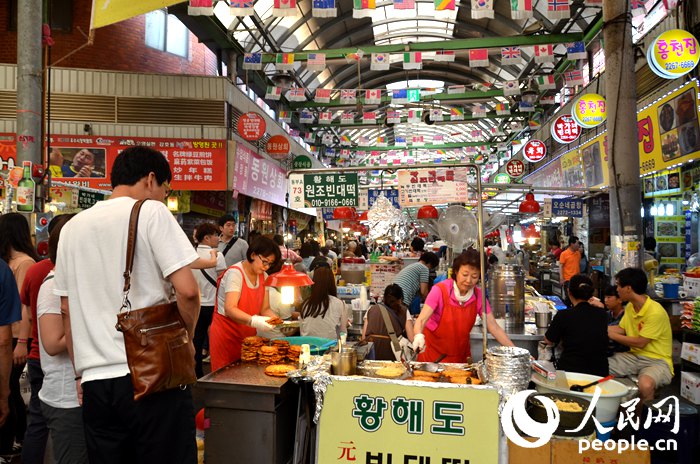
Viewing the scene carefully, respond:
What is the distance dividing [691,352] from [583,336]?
8.29 ft

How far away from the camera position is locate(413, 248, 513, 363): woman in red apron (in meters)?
4.63

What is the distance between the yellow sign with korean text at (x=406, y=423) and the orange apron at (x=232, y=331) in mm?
1582

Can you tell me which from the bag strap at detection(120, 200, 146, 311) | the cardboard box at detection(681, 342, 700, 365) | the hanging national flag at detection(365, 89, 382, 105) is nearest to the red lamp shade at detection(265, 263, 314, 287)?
the bag strap at detection(120, 200, 146, 311)

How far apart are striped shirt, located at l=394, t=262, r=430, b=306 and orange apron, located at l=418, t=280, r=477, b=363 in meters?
3.23

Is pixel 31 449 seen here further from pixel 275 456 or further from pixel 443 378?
pixel 443 378

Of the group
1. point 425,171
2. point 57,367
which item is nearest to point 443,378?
point 425,171

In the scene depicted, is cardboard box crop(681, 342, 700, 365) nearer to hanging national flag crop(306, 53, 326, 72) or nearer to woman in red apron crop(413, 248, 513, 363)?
woman in red apron crop(413, 248, 513, 363)

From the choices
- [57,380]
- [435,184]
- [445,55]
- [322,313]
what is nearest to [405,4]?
[445,55]

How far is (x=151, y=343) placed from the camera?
215 cm

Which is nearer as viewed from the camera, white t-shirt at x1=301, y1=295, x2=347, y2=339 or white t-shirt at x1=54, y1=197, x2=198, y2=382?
white t-shirt at x1=54, y1=197, x2=198, y2=382

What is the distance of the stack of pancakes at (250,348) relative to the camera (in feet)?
14.1

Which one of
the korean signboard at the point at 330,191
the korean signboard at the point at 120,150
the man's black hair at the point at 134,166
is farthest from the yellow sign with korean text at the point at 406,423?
the korean signboard at the point at 120,150

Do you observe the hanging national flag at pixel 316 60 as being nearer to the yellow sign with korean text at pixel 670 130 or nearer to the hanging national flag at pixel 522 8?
the hanging national flag at pixel 522 8

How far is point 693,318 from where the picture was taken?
20.3 ft
